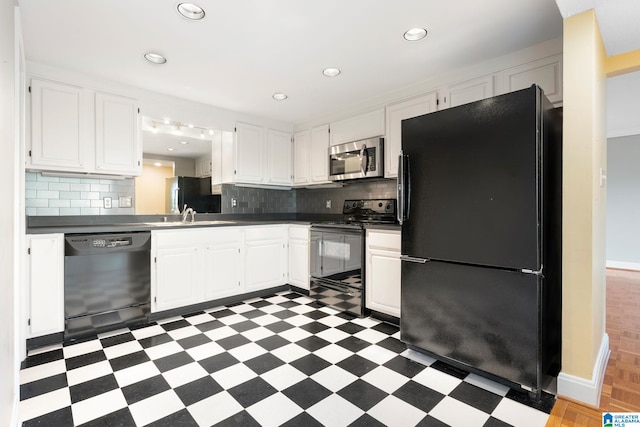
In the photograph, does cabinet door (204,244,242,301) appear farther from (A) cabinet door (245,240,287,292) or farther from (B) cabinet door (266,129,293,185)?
(B) cabinet door (266,129,293,185)

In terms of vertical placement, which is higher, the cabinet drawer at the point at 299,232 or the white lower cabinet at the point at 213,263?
the cabinet drawer at the point at 299,232

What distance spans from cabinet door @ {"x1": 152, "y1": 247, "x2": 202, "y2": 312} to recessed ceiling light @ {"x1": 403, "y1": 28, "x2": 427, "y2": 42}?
102 inches

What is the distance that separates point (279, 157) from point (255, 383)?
2986 millimetres

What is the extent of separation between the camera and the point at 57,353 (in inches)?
89.3

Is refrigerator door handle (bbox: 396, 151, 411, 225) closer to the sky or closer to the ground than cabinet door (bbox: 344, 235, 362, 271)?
closer to the sky

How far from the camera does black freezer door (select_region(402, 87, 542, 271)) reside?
1.72 meters

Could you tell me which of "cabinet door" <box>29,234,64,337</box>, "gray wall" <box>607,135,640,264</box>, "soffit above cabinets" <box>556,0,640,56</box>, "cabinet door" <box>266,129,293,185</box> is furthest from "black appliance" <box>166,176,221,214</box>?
"gray wall" <box>607,135,640,264</box>

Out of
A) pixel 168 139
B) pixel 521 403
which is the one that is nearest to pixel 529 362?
pixel 521 403

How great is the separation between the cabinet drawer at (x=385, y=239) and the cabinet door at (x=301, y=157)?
1505 millimetres

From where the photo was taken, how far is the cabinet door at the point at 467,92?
8.43 ft

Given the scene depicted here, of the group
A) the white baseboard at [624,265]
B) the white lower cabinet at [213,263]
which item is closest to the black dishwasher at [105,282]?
the white lower cabinet at [213,263]

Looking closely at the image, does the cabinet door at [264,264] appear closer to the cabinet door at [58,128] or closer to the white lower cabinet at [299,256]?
the white lower cabinet at [299,256]

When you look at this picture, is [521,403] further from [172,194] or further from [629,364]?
[172,194]

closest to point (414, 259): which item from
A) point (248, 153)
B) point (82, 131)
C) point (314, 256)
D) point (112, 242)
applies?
point (314, 256)
